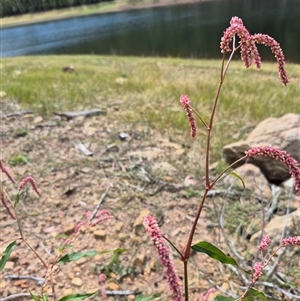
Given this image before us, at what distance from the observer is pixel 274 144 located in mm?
4176

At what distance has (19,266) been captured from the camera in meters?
2.94

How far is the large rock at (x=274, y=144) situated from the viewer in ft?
13.3

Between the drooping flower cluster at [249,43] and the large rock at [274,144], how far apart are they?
120 inches

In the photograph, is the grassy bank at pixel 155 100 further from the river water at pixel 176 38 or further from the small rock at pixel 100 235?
the river water at pixel 176 38

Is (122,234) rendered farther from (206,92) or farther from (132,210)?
(206,92)

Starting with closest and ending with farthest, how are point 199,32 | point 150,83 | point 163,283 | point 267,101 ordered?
point 163,283
point 267,101
point 150,83
point 199,32

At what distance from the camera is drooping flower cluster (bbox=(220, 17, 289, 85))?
104 centimetres

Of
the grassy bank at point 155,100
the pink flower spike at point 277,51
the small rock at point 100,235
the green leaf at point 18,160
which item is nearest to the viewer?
the pink flower spike at point 277,51

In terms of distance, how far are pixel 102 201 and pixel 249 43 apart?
9.34 feet

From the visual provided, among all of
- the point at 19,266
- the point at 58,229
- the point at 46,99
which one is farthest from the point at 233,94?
the point at 19,266

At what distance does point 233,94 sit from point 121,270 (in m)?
4.90

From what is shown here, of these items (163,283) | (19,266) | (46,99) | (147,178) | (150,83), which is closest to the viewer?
(163,283)

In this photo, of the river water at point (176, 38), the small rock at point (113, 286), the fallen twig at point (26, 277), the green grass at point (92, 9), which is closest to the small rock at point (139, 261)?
the small rock at point (113, 286)

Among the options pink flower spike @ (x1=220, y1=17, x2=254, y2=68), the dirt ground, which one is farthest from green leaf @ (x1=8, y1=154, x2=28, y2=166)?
pink flower spike @ (x1=220, y1=17, x2=254, y2=68)
